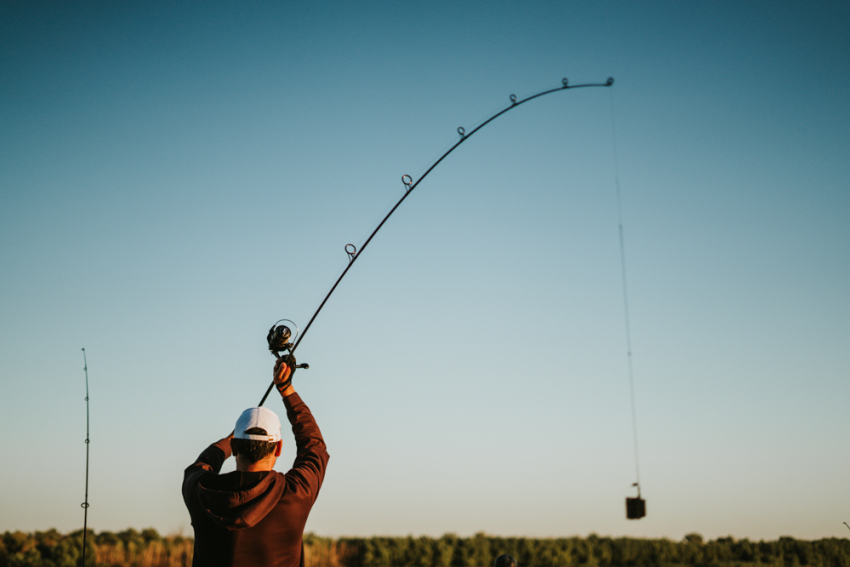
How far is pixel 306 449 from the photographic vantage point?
3461 mm

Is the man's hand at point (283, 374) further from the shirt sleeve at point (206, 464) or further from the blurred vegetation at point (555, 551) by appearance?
the blurred vegetation at point (555, 551)

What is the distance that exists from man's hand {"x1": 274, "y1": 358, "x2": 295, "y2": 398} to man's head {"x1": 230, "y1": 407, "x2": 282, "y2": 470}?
0.48 metres

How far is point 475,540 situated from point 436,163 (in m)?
48.8

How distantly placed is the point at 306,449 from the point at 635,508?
18.8 ft

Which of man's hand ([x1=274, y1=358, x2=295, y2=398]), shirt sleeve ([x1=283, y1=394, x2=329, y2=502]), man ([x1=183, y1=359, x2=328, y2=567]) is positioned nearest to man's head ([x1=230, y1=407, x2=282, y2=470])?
man ([x1=183, y1=359, x2=328, y2=567])

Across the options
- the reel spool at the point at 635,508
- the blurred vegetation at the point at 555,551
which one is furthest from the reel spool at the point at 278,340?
the blurred vegetation at the point at 555,551

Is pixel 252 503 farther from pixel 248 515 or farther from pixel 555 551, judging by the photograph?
pixel 555 551

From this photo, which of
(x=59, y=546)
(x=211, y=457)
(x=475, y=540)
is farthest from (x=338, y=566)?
(x=211, y=457)

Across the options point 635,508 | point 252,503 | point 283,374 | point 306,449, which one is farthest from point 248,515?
point 635,508

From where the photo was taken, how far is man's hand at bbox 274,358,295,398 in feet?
12.3

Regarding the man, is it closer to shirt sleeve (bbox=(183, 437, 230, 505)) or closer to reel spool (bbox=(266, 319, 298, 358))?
shirt sleeve (bbox=(183, 437, 230, 505))

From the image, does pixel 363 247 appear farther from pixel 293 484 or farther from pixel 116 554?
pixel 116 554

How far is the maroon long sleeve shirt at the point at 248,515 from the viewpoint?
9.89 feet

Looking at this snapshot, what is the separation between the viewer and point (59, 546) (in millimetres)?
31875
